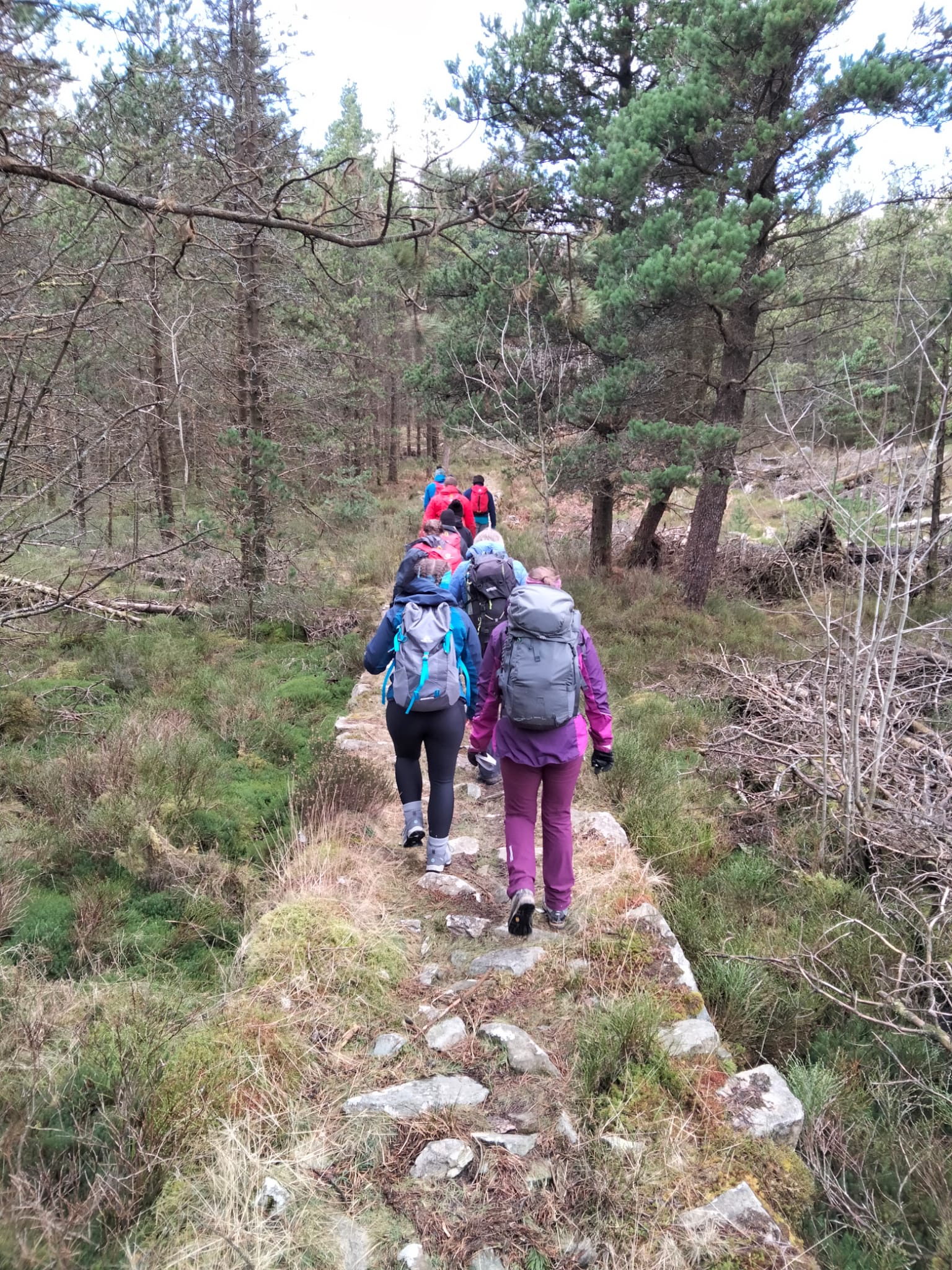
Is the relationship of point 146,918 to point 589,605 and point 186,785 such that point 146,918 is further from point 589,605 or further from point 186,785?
point 589,605

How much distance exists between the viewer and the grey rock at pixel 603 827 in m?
4.91

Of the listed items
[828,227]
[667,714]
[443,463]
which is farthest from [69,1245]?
[443,463]

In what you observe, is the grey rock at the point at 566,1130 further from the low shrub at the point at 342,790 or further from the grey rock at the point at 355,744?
the grey rock at the point at 355,744

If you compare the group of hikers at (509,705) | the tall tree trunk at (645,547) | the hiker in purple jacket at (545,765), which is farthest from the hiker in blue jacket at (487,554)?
the tall tree trunk at (645,547)

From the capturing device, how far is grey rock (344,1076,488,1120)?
8.87ft

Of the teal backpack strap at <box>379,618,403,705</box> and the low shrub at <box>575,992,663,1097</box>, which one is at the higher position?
the teal backpack strap at <box>379,618,403,705</box>

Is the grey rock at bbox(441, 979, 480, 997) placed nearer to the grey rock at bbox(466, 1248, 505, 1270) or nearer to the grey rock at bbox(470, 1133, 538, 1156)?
the grey rock at bbox(470, 1133, 538, 1156)

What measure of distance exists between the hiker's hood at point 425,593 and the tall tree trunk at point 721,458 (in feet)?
23.0

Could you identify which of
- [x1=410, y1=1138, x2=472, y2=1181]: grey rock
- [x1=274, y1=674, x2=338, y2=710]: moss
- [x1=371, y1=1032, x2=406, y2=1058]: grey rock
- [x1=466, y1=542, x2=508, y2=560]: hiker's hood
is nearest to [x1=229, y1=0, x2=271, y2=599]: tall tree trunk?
[x1=274, y1=674, x2=338, y2=710]: moss

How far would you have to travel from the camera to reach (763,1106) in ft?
9.46

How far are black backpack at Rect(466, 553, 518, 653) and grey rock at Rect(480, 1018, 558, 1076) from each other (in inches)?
112

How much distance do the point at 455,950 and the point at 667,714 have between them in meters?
4.47

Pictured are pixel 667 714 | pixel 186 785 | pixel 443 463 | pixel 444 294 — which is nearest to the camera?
pixel 186 785

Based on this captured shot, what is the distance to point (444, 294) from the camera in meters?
10.7
